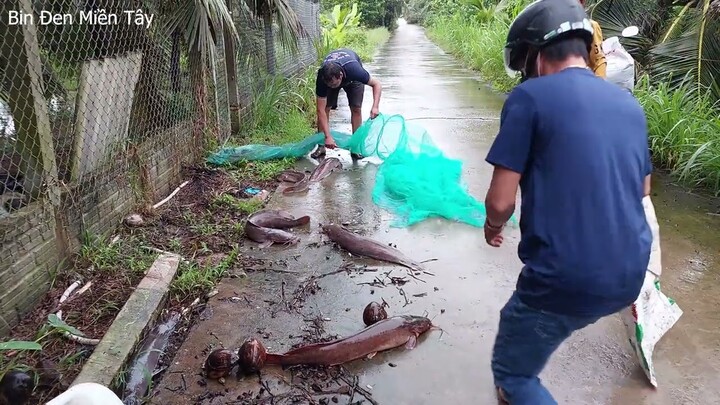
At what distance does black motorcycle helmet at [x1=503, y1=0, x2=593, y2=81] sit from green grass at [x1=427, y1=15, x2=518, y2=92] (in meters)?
8.60

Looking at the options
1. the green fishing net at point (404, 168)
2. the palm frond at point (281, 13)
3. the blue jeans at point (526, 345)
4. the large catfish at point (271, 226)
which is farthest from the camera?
the palm frond at point (281, 13)

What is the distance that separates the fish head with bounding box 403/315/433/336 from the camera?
3.04 metres

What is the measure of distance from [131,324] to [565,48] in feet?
8.66

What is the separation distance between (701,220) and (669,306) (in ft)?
7.22

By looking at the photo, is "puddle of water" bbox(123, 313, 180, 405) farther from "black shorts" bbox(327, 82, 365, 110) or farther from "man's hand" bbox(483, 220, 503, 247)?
"black shorts" bbox(327, 82, 365, 110)

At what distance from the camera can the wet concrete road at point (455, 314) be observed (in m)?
2.68

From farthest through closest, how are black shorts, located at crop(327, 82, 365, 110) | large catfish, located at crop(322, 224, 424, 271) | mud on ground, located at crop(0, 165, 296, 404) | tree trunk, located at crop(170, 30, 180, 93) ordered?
1. black shorts, located at crop(327, 82, 365, 110)
2. tree trunk, located at crop(170, 30, 180, 93)
3. large catfish, located at crop(322, 224, 424, 271)
4. mud on ground, located at crop(0, 165, 296, 404)

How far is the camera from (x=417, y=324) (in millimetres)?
3066

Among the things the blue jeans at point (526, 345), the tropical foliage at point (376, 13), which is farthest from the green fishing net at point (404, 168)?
the tropical foliage at point (376, 13)

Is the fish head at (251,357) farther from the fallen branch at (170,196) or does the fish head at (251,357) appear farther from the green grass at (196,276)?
the fallen branch at (170,196)

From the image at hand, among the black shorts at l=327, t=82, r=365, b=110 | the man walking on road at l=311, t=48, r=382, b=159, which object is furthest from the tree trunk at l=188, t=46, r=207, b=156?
the black shorts at l=327, t=82, r=365, b=110

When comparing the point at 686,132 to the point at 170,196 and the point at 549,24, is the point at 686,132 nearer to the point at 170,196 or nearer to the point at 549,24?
the point at 549,24

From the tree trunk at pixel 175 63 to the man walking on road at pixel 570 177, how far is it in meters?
4.24

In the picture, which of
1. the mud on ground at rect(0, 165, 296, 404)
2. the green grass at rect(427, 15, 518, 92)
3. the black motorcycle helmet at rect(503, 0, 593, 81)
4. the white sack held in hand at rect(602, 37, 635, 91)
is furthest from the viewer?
the green grass at rect(427, 15, 518, 92)
